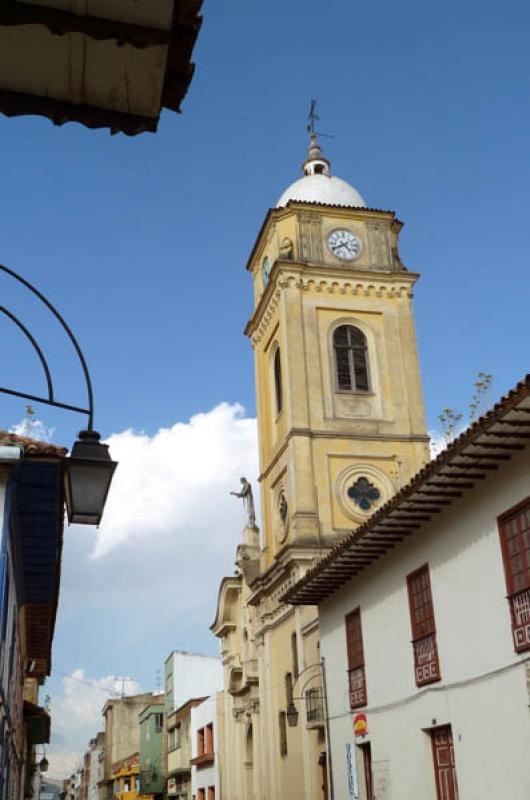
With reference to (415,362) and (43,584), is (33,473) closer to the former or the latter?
(43,584)

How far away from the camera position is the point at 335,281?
34.4 meters

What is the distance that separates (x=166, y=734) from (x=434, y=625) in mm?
46336

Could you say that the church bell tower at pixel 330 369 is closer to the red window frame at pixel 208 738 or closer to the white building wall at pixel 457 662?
the red window frame at pixel 208 738

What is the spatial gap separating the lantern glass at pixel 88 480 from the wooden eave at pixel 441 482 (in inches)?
241

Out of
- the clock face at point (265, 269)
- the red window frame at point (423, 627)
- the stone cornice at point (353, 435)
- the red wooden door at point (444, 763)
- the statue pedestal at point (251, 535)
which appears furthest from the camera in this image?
the statue pedestal at point (251, 535)

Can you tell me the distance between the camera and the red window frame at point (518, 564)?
1167cm

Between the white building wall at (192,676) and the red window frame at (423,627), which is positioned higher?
the white building wall at (192,676)

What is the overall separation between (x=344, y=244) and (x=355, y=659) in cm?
2093

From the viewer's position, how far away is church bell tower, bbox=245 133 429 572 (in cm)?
3141

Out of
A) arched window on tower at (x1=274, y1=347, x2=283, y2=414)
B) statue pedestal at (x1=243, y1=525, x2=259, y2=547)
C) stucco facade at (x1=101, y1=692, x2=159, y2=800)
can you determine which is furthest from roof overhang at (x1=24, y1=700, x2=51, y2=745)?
stucco facade at (x1=101, y1=692, x2=159, y2=800)

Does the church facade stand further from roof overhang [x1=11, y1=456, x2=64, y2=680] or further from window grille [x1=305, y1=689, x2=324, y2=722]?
roof overhang [x1=11, y1=456, x2=64, y2=680]

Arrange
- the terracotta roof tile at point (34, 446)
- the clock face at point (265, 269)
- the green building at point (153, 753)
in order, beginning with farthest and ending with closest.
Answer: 1. the green building at point (153, 753)
2. the clock face at point (265, 269)
3. the terracotta roof tile at point (34, 446)

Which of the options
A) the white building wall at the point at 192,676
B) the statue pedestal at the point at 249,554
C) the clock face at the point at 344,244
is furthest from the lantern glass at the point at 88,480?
the white building wall at the point at 192,676

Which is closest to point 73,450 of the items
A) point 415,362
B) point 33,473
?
point 33,473
